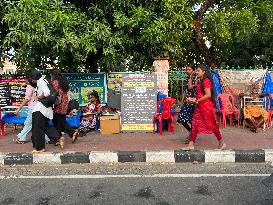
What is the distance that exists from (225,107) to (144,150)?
10.9 feet

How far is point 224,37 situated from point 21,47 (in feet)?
25.2

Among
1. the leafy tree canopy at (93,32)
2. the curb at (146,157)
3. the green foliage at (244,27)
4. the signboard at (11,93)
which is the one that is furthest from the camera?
the green foliage at (244,27)

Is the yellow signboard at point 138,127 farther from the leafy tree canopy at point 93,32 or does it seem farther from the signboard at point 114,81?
the leafy tree canopy at point 93,32

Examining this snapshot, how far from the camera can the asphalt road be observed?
3938 mm

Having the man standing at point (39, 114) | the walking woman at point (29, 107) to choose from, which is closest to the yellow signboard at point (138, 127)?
the walking woman at point (29, 107)

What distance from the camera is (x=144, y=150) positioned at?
5801 mm

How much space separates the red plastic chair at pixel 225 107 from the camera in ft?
27.0

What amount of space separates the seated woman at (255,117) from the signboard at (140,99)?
2.13m

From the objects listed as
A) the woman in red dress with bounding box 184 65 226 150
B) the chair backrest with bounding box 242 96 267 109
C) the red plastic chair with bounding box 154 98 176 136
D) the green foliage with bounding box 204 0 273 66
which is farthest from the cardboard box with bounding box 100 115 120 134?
the green foliage with bounding box 204 0 273 66

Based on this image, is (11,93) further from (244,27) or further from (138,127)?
(244,27)

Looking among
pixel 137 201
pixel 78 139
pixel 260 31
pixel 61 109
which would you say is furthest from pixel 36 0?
pixel 260 31

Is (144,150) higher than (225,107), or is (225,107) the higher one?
(225,107)

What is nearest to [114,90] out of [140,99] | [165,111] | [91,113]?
[91,113]

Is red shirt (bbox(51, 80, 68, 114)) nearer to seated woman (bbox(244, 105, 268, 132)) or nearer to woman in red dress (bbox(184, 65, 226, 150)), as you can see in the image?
woman in red dress (bbox(184, 65, 226, 150))
